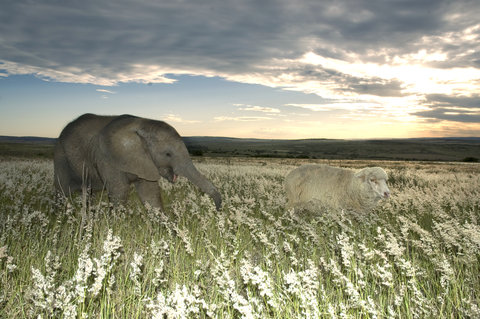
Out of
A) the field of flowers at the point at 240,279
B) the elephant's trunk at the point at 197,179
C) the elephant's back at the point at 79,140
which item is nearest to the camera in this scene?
the field of flowers at the point at 240,279

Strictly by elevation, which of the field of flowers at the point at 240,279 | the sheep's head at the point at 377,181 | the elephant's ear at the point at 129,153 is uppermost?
the elephant's ear at the point at 129,153

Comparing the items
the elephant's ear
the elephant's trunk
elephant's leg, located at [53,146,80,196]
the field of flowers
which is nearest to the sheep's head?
the field of flowers

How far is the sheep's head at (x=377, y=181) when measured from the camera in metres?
7.93

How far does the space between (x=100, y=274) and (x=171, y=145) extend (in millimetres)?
5548

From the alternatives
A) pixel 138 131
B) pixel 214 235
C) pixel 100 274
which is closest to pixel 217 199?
pixel 214 235

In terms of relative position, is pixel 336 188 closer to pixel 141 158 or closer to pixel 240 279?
pixel 141 158

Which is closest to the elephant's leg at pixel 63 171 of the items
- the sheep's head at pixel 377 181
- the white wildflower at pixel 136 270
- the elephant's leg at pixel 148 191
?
the elephant's leg at pixel 148 191

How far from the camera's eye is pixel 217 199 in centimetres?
776

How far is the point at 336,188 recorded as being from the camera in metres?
8.73

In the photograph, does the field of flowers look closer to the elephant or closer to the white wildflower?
the white wildflower

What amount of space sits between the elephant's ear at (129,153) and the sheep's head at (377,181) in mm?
4816

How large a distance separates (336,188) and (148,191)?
4.62 meters

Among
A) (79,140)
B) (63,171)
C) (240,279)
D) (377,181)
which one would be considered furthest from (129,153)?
(377,181)

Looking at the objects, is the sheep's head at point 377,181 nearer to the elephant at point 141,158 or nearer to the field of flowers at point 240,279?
the field of flowers at point 240,279
